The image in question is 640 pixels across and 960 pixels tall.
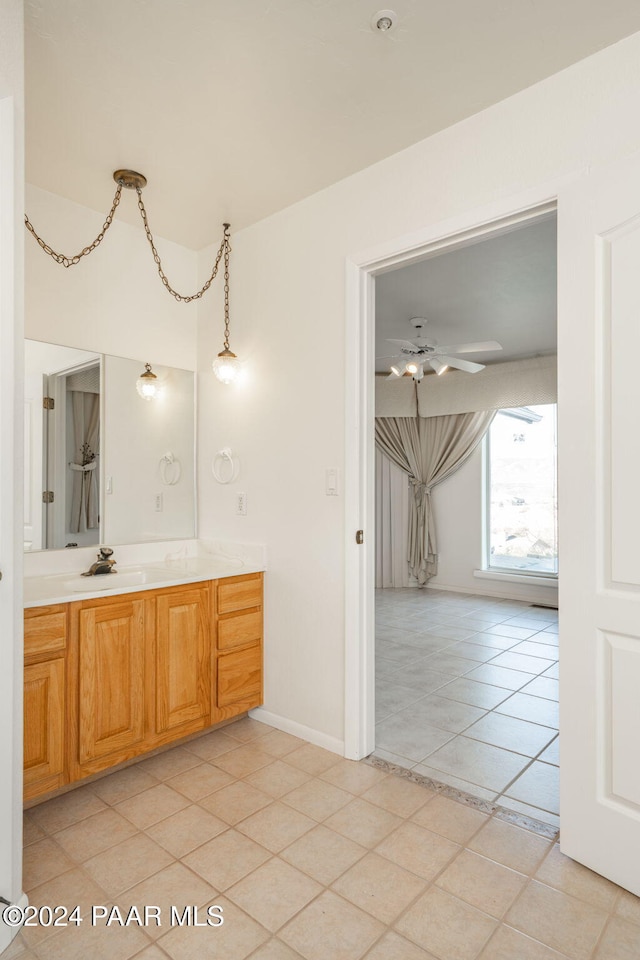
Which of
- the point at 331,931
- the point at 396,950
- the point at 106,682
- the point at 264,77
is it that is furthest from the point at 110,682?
the point at 264,77

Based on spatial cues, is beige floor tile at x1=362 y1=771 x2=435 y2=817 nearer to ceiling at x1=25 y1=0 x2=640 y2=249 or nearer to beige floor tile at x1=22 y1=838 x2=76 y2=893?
beige floor tile at x1=22 y1=838 x2=76 y2=893

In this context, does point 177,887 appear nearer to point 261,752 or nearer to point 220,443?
point 261,752

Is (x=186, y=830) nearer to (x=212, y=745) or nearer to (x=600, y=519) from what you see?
(x=212, y=745)

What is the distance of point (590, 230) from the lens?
5.88 ft

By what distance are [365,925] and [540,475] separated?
17.3ft

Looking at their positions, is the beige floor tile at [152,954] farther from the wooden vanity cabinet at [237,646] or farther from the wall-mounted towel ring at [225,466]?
the wall-mounted towel ring at [225,466]

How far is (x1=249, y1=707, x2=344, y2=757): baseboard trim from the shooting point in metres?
2.60

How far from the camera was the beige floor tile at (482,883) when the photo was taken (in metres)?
1.66

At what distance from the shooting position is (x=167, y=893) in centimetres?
170

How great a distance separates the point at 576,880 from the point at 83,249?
128 inches

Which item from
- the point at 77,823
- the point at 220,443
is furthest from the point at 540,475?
the point at 77,823

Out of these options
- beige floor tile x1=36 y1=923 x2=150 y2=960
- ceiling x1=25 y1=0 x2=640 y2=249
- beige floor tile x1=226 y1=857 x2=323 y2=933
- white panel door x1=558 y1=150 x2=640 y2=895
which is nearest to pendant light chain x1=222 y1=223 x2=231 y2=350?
ceiling x1=25 y1=0 x2=640 y2=249

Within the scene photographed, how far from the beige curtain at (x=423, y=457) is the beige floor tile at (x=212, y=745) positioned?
4.36m

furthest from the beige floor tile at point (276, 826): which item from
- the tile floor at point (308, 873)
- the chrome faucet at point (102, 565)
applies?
the chrome faucet at point (102, 565)
